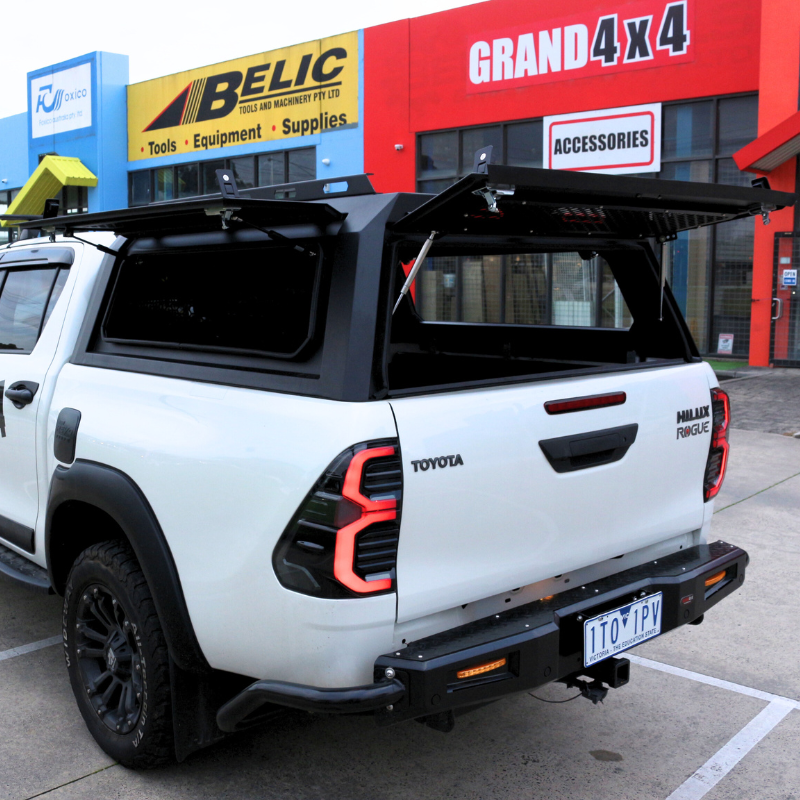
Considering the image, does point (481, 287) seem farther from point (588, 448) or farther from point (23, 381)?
point (588, 448)

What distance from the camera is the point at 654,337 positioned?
3693 millimetres

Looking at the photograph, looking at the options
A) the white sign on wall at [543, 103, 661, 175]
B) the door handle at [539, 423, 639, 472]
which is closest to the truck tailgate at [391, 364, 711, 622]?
the door handle at [539, 423, 639, 472]

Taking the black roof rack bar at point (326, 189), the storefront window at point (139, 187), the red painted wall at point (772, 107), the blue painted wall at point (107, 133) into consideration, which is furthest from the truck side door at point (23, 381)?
the blue painted wall at point (107, 133)

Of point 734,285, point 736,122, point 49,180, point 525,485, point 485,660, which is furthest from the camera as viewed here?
point 49,180

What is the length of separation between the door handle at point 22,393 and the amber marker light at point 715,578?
2667 millimetres

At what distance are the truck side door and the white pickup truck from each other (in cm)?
3

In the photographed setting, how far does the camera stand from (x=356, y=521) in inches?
90.1

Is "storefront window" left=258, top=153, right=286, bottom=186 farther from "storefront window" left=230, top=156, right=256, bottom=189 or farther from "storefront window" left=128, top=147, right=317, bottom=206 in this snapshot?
"storefront window" left=230, top=156, right=256, bottom=189

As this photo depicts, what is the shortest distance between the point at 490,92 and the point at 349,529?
17085 millimetres

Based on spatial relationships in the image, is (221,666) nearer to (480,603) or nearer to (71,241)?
(480,603)

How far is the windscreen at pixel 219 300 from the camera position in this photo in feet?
9.16

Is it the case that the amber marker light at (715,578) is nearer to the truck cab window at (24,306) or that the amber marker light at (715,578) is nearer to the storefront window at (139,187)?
the truck cab window at (24,306)

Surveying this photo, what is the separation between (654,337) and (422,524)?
1.75 m

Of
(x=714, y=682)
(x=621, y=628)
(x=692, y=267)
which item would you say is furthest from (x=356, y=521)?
(x=692, y=267)
